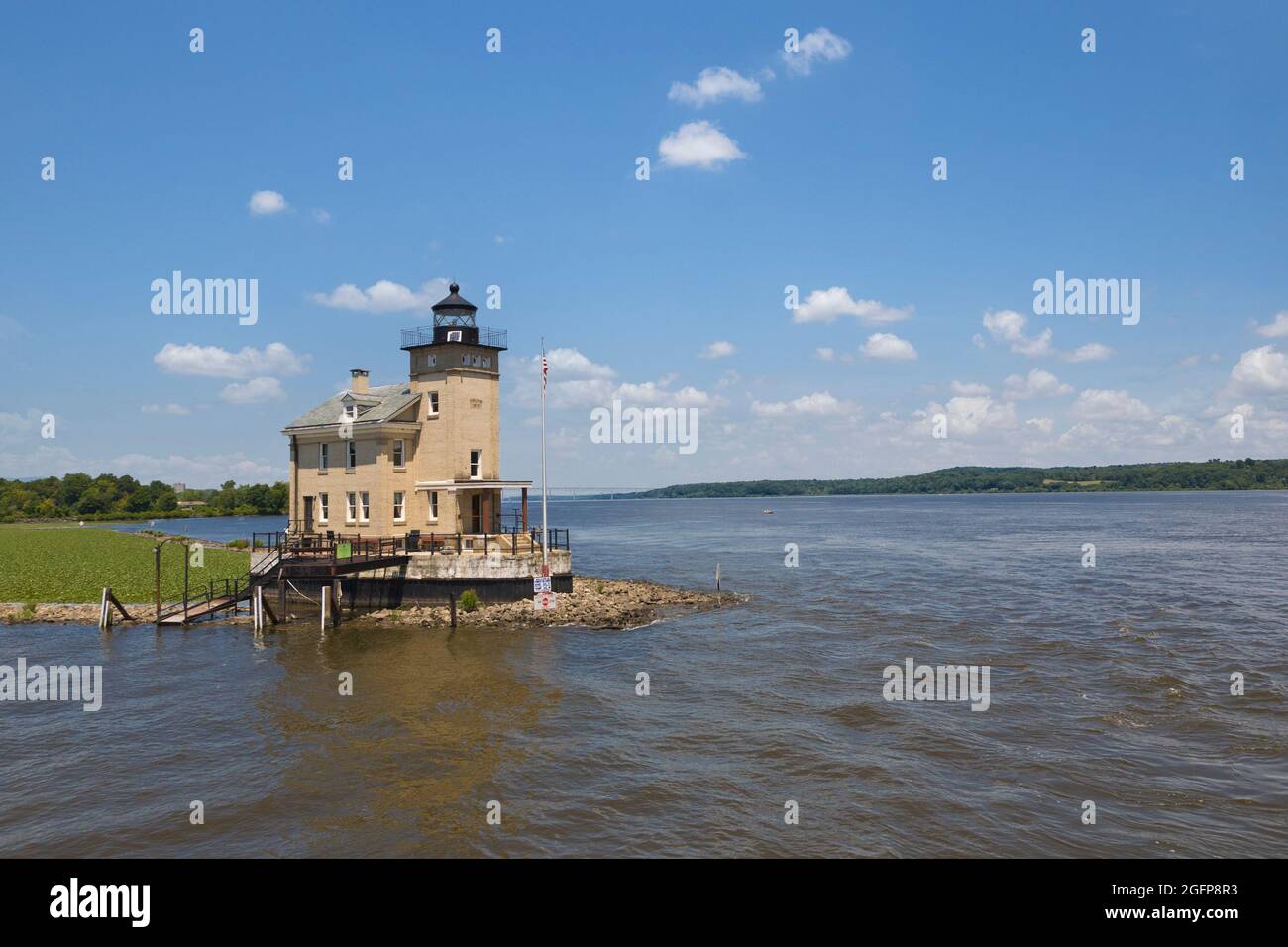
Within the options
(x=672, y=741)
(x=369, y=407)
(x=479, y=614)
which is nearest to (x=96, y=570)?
(x=369, y=407)

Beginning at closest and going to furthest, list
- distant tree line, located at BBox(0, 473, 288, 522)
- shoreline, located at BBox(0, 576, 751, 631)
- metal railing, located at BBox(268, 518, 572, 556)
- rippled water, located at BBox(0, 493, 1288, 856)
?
rippled water, located at BBox(0, 493, 1288, 856), shoreline, located at BBox(0, 576, 751, 631), metal railing, located at BBox(268, 518, 572, 556), distant tree line, located at BBox(0, 473, 288, 522)

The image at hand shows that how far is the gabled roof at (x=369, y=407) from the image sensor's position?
3995cm

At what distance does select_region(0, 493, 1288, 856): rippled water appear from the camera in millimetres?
14336

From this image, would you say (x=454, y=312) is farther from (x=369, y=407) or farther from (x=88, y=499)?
(x=88, y=499)

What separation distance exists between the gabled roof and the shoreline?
1005 centimetres

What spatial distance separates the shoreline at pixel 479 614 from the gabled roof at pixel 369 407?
33.0 feet

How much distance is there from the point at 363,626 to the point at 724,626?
16.7m

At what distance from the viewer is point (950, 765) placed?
1753 cm

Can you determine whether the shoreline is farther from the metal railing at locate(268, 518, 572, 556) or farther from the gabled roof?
the gabled roof

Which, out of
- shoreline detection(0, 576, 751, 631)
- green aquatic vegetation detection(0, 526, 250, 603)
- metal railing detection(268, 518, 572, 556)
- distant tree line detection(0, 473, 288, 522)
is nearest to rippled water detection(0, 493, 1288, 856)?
shoreline detection(0, 576, 751, 631)

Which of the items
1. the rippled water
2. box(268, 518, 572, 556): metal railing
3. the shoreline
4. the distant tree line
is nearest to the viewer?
the rippled water

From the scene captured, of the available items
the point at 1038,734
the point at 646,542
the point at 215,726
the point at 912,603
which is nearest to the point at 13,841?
the point at 215,726

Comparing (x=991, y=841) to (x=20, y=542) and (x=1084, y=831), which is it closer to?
(x=1084, y=831)

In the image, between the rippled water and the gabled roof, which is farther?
the gabled roof
